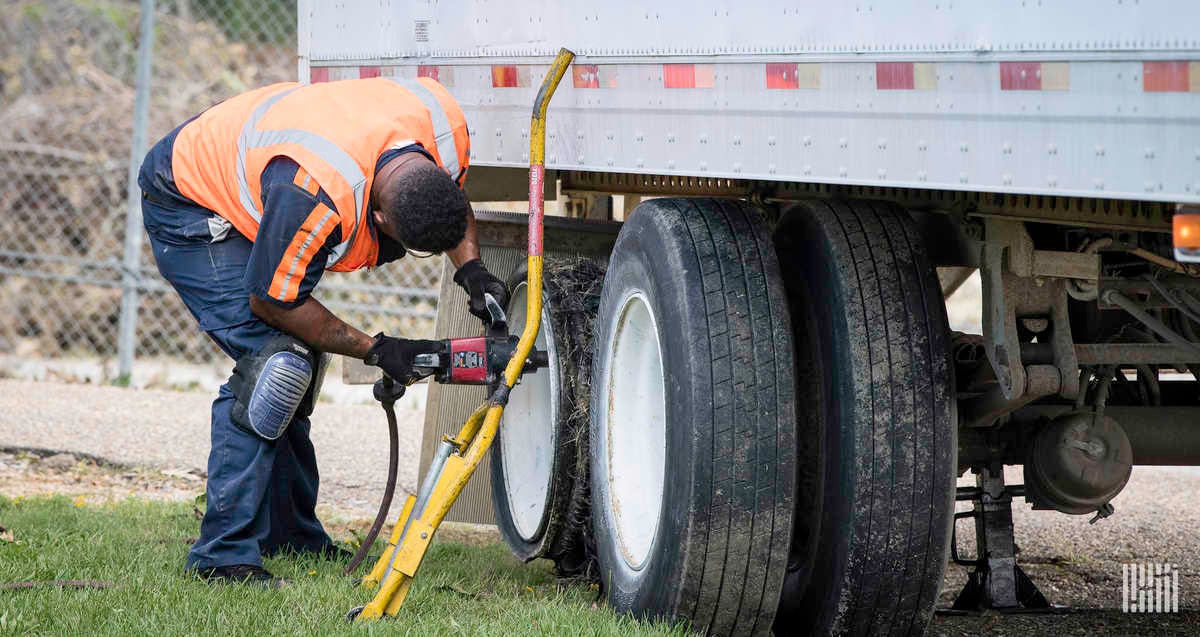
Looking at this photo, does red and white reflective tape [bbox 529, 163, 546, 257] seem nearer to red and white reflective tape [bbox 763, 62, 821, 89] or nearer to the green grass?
red and white reflective tape [bbox 763, 62, 821, 89]

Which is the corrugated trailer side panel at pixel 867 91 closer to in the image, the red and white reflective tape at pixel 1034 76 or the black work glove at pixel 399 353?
the red and white reflective tape at pixel 1034 76

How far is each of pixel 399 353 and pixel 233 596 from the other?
78 cm

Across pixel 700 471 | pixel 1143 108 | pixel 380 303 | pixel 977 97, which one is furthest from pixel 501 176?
pixel 380 303

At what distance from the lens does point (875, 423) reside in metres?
3.13

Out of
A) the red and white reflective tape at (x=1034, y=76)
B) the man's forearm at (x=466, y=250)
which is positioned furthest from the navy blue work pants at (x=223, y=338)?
the red and white reflective tape at (x=1034, y=76)

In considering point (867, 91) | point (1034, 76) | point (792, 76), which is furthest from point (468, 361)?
point (1034, 76)

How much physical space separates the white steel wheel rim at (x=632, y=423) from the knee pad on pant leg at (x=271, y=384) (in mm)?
916

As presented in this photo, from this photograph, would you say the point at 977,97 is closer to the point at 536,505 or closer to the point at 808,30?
the point at 808,30

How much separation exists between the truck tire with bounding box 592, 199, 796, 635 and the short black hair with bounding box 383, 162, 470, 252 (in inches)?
21.4

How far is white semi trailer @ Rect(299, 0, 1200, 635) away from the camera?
2432 millimetres

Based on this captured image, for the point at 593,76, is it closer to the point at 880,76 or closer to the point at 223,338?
the point at 880,76

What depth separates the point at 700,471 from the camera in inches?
121

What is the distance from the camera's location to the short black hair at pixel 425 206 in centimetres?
360

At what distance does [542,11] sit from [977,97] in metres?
1.35
